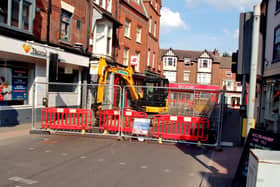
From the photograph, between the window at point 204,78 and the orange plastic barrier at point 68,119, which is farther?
the window at point 204,78

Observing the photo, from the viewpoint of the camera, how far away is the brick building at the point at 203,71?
4969 cm

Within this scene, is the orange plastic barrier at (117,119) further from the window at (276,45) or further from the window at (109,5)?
the window at (109,5)

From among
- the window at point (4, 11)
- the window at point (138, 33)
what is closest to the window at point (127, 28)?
the window at point (138, 33)

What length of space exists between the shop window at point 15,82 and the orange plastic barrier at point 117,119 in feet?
15.3

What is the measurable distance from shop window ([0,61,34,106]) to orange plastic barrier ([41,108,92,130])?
2.47m

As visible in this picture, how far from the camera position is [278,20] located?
50.8 feet

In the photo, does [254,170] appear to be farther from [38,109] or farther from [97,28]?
[97,28]

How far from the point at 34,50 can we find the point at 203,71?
140 ft

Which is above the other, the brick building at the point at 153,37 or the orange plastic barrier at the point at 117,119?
the brick building at the point at 153,37

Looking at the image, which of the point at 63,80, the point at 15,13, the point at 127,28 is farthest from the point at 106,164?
the point at 127,28

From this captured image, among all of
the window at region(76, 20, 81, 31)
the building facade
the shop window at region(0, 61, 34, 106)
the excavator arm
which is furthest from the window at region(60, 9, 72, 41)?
the building facade

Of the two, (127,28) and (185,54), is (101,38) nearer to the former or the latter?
(127,28)

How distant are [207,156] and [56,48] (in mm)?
9298

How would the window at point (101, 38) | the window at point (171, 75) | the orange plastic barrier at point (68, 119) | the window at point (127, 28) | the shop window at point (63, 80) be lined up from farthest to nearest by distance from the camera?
the window at point (171, 75)
the window at point (127, 28)
the window at point (101, 38)
the shop window at point (63, 80)
the orange plastic barrier at point (68, 119)
